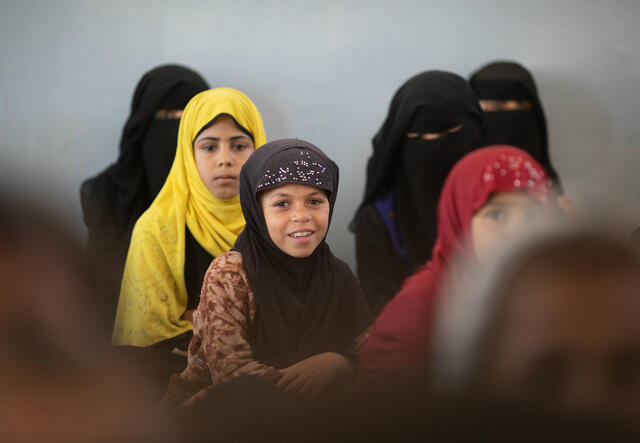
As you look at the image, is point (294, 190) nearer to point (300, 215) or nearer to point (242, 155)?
point (300, 215)

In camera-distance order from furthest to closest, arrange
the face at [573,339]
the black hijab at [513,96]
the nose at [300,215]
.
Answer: the black hijab at [513,96] < the nose at [300,215] < the face at [573,339]

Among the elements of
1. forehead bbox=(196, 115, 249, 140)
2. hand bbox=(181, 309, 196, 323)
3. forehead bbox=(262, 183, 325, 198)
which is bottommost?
hand bbox=(181, 309, 196, 323)

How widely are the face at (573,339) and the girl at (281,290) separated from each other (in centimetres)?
28

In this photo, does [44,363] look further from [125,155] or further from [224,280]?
[125,155]

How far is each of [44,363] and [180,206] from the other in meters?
0.36

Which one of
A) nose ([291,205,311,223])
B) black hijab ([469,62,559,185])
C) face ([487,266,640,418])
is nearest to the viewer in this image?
face ([487,266,640,418])

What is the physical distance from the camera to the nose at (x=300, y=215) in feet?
2.79

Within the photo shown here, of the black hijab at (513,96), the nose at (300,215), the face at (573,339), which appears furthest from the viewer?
the black hijab at (513,96)

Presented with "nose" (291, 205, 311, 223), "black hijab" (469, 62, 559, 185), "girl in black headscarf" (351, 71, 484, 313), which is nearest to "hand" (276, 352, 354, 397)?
"girl in black headscarf" (351, 71, 484, 313)

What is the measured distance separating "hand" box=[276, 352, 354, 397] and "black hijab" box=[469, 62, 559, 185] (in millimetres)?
456

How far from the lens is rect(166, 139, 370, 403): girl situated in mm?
863

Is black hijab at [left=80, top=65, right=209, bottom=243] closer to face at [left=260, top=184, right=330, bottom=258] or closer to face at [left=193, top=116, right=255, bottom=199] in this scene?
face at [left=193, top=116, right=255, bottom=199]

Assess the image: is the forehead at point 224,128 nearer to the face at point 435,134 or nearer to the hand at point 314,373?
the face at point 435,134

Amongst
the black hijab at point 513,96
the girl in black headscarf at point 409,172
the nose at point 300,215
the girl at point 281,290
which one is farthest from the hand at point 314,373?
the black hijab at point 513,96
